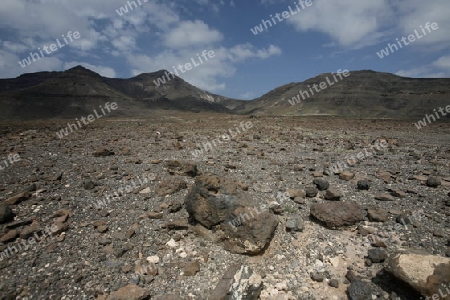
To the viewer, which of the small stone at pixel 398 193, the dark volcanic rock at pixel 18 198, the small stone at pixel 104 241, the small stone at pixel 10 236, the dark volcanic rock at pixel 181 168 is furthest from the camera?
the dark volcanic rock at pixel 181 168

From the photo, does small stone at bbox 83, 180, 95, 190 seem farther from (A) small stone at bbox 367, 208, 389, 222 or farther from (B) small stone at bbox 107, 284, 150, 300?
(A) small stone at bbox 367, 208, 389, 222

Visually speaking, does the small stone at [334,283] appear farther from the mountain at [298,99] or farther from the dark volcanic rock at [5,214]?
the mountain at [298,99]

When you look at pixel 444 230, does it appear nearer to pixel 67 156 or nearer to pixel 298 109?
pixel 67 156

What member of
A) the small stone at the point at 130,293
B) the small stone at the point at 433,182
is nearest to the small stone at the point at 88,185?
the small stone at the point at 130,293

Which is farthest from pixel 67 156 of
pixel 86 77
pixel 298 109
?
pixel 86 77

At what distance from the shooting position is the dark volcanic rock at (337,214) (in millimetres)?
6458

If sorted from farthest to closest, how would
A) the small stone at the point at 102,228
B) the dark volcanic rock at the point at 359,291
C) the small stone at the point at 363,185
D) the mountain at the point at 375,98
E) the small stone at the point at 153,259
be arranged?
the mountain at the point at 375,98
the small stone at the point at 363,185
the small stone at the point at 102,228
the small stone at the point at 153,259
the dark volcanic rock at the point at 359,291

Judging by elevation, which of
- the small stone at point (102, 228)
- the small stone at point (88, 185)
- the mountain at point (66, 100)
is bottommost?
the small stone at point (102, 228)

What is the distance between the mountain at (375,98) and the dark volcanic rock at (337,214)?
232 feet

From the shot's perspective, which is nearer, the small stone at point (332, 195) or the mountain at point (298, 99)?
the small stone at point (332, 195)

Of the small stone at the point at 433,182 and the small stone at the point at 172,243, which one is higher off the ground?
the small stone at the point at 172,243

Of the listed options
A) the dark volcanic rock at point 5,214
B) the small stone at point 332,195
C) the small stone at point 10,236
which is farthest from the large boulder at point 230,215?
the dark volcanic rock at point 5,214

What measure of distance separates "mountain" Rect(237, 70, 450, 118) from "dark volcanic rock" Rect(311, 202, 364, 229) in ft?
232

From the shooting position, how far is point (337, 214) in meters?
6.59
